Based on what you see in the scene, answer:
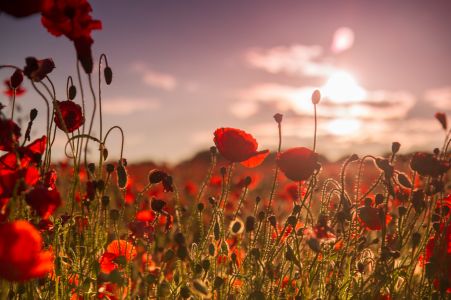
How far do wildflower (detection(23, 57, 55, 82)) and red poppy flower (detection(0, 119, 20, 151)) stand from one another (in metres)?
0.19

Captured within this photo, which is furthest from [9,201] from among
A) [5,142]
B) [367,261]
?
[367,261]

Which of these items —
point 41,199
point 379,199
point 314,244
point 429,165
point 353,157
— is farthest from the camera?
point 379,199

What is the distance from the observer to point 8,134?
5.46 feet

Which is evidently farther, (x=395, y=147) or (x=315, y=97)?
(x=395, y=147)

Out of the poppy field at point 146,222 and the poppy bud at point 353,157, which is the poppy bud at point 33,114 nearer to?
the poppy field at point 146,222

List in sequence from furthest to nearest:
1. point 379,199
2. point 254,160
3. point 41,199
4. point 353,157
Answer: point 254,160 < point 379,199 < point 353,157 < point 41,199

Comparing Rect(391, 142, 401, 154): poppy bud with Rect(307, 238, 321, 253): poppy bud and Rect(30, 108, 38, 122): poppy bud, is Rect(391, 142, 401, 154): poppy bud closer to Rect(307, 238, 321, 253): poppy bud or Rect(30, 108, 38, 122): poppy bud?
Rect(307, 238, 321, 253): poppy bud

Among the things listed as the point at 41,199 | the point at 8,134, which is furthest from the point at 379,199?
the point at 8,134

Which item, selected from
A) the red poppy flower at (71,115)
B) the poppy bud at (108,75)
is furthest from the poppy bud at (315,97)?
the red poppy flower at (71,115)

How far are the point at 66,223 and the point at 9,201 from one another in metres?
0.70

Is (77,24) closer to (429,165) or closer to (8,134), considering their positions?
(8,134)

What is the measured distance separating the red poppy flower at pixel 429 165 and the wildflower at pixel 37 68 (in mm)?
1547

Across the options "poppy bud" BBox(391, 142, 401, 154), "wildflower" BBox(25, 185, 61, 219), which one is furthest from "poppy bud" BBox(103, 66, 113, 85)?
"poppy bud" BBox(391, 142, 401, 154)

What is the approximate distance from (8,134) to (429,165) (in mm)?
1600
